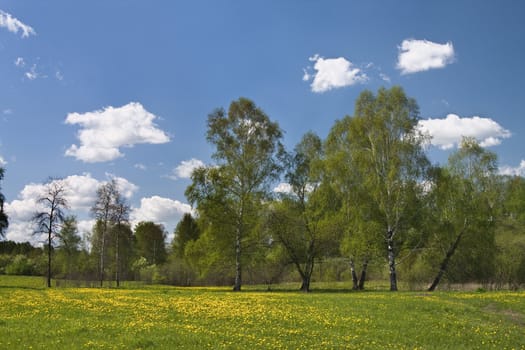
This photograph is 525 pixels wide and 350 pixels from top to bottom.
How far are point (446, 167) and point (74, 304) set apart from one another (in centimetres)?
4060

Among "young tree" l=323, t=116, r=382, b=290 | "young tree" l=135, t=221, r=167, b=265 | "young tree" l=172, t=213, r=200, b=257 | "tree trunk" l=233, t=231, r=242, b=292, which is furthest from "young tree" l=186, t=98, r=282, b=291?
"young tree" l=135, t=221, r=167, b=265

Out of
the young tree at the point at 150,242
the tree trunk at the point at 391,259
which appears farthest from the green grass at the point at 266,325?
the young tree at the point at 150,242

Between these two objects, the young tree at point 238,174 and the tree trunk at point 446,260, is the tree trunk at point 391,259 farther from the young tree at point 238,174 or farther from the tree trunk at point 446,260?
the young tree at point 238,174

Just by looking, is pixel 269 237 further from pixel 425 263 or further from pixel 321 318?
pixel 321 318

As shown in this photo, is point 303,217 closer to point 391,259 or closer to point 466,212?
point 391,259

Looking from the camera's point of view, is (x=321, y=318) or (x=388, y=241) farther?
(x=388, y=241)

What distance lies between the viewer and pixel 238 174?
4584cm

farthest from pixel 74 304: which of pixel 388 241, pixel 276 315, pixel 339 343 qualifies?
pixel 388 241

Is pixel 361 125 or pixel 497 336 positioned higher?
pixel 361 125

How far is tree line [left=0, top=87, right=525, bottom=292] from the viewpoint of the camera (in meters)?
44.1

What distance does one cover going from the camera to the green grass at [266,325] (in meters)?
14.8

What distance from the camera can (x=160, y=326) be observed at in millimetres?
17438

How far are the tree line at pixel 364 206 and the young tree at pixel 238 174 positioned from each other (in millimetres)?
108

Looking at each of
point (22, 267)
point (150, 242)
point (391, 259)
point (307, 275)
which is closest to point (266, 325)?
point (391, 259)
